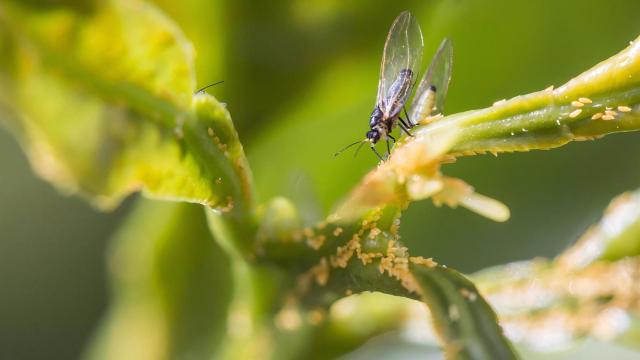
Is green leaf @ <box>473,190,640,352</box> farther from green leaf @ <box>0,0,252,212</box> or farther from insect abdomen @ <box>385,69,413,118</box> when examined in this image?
green leaf @ <box>0,0,252,212</box>

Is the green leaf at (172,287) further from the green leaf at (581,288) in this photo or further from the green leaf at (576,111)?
the green leaf at (576,111)

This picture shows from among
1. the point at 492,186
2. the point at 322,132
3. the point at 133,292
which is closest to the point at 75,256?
the point at 133,292

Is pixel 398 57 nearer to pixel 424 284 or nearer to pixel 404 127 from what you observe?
pixel 404 127

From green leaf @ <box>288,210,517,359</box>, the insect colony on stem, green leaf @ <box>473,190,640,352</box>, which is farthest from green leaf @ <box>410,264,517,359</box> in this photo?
green leaf @ <box>473,190,640,352</box>

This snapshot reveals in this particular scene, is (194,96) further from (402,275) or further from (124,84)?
(402,275)

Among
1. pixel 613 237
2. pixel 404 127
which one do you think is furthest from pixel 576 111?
pixel 613 237

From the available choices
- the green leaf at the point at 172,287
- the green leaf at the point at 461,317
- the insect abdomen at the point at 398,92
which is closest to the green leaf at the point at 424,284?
the green leaf at the point at 461,317
